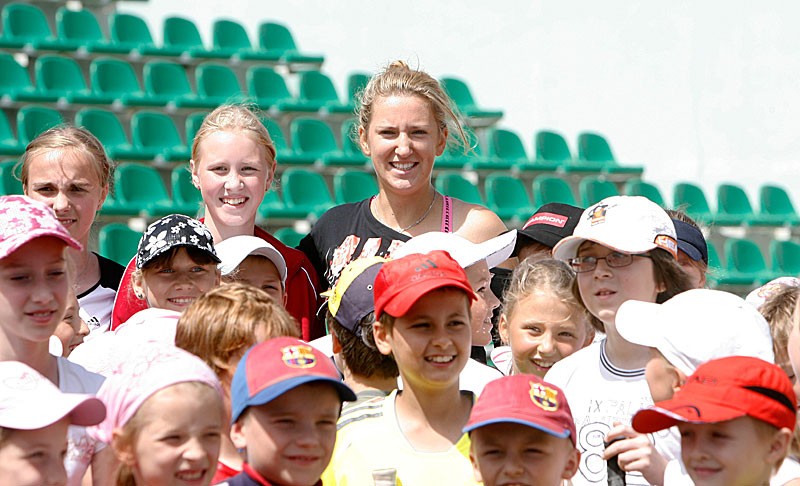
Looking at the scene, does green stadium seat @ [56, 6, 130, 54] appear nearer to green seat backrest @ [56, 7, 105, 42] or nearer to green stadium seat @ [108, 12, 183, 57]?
green seat backrest @ [56, 7, 105, 42]

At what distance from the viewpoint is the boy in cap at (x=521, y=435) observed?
2.11 meters

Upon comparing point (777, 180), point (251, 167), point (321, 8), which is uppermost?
point (321, 8)

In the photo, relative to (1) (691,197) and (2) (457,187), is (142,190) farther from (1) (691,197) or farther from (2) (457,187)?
(1) (691,197)

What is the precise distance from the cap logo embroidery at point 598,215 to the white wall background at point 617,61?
8.18 meters

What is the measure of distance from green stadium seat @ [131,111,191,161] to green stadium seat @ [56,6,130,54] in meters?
1.16

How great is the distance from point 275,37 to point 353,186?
274 centimetres

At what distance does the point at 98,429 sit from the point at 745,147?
33.8 ft

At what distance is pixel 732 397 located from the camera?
2.08 meters

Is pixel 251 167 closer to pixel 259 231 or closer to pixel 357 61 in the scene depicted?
pixel 259 231

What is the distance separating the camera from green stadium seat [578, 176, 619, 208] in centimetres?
969

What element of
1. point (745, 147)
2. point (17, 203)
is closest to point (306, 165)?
point (745, 147)

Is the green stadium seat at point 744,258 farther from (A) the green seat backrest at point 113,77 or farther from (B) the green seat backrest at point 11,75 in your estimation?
(B) the green seat backrest at point 11,75

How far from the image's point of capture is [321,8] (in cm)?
1220

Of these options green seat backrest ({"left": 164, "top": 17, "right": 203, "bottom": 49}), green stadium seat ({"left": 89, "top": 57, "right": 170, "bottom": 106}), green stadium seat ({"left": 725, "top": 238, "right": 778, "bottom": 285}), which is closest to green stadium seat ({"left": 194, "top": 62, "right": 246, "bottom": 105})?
green stadium seat ({"left": 89, "top": 57, "right": 170, "bottom": 106})
